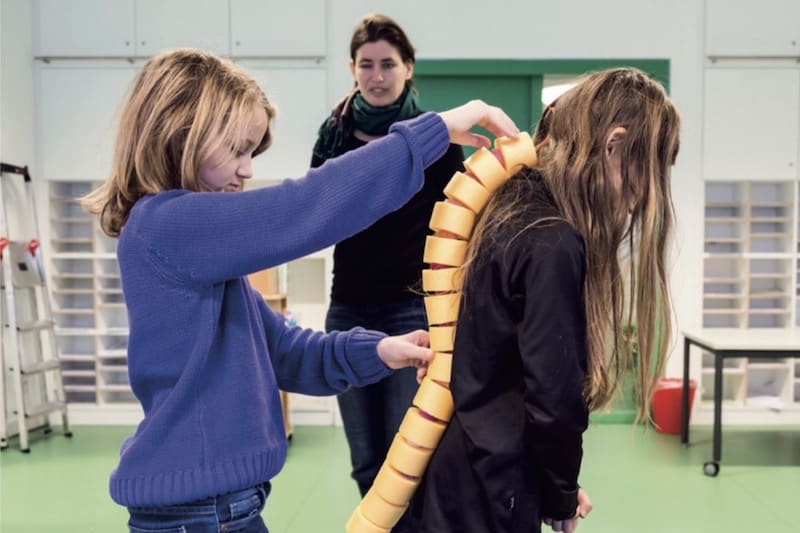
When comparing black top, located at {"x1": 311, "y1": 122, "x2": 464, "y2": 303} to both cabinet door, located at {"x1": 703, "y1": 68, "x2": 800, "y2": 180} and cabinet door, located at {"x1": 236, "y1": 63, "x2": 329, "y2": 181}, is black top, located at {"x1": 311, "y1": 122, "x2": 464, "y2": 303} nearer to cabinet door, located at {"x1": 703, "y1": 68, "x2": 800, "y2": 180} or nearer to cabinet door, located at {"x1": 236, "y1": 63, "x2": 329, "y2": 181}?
cabinet door, located at {"x1": 236, "y1": 63, "x2": 329, "y2": 181}

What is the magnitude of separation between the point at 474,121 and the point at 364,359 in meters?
0.49

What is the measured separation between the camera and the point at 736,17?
4.67m

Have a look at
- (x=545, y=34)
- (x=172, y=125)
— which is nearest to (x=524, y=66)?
(x=545, y=34)

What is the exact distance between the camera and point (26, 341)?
4.66 m

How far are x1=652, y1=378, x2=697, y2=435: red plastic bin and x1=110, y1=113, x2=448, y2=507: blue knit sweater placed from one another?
397 cm

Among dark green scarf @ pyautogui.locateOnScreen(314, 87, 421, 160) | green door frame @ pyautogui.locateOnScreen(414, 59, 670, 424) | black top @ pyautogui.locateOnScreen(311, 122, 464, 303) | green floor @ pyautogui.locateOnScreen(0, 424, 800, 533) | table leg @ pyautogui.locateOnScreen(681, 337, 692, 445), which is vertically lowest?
green floor @ pyautogui.locateOnScreen(0, 424, 800, 533)

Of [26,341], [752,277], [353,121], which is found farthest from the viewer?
[752,277]

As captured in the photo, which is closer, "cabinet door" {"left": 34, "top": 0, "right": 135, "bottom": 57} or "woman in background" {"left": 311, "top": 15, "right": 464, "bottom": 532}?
"woman in background" {"left": 311, "top": 15, "right": 464, "bottom": 532}

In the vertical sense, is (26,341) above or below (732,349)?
below

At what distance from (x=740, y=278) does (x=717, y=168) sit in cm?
81

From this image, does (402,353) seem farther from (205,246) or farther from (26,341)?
(26,341)

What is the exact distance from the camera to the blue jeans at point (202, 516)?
1.04 meters

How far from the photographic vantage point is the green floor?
307 centimetres

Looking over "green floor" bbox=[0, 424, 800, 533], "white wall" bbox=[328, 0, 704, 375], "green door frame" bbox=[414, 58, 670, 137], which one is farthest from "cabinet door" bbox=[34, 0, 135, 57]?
"green floor" bbox=[0, 424, 800, 533]
